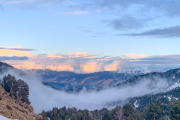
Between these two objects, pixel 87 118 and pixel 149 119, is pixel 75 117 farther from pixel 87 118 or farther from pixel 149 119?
pixel 149 119

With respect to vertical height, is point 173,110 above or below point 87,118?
above

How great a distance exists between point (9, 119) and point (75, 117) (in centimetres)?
10526

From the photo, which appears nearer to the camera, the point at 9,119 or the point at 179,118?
the point at 9,119

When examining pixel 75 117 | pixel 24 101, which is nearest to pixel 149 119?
pixel 75 117

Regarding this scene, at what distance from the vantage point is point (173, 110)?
96.4 meters

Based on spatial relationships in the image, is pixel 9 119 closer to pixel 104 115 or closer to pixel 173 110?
pixel 173 110

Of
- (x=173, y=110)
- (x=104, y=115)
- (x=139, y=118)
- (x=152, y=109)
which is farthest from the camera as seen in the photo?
(x=104, y=115)

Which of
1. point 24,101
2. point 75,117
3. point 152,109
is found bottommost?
point 75,117

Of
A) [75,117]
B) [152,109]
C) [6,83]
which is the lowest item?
[75,117]

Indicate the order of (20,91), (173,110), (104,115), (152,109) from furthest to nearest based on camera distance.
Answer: (104,115) → (152,109) → (173,110) → (20,91)

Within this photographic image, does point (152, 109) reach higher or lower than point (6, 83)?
lower

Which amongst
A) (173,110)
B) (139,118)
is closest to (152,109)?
(139,118)

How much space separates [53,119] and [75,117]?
60051mm

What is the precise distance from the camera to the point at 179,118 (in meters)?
91.5
